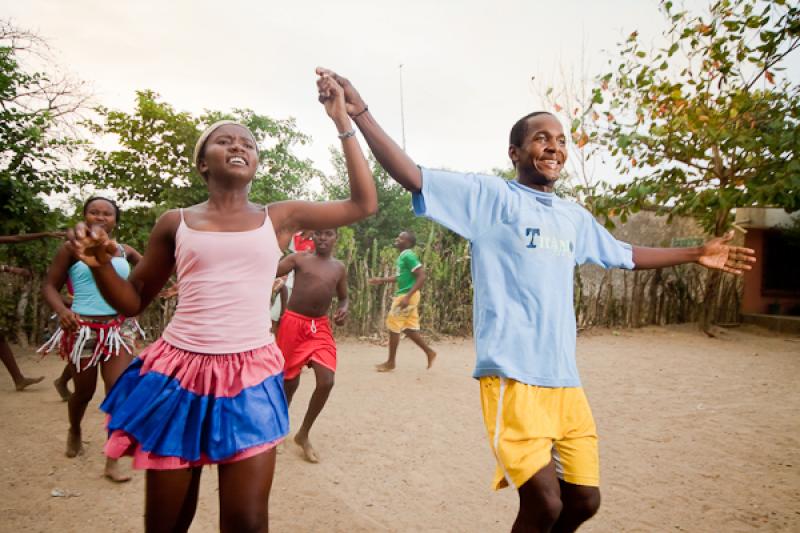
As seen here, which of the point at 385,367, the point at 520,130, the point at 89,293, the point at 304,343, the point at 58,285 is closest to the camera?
the point at 520,130

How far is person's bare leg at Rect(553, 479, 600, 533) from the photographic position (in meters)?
2.01

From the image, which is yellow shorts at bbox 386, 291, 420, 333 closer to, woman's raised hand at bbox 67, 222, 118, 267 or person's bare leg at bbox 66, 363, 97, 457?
person's bare leg at bbox 66, 363, 97, 457

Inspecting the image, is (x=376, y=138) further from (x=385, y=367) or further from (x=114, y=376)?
(x=385, y=367)

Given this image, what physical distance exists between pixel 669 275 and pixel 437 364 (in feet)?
24.7

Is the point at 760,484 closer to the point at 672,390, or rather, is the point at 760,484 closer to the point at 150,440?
the point at 672,390

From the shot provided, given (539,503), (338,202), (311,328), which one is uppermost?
(338,202)

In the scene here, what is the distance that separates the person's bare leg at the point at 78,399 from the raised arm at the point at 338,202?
2489mm

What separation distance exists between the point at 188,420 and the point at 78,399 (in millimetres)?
2553

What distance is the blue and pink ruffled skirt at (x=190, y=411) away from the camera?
179cm

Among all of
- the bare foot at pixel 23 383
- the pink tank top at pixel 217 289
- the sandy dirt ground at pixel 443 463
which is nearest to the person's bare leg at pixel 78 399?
the sandy dirt ground at pixel 443 463

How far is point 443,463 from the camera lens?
4.07m

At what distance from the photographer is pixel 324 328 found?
432cm

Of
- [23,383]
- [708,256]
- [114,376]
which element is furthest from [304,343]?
[23,383]

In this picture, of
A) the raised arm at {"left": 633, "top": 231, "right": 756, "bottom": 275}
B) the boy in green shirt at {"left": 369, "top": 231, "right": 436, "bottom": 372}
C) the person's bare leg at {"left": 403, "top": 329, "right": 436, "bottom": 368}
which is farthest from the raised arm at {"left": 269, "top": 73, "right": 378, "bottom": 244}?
the person's bare leg at {"left": 403, "top": 329, "right": 436, "bottom": 368}
